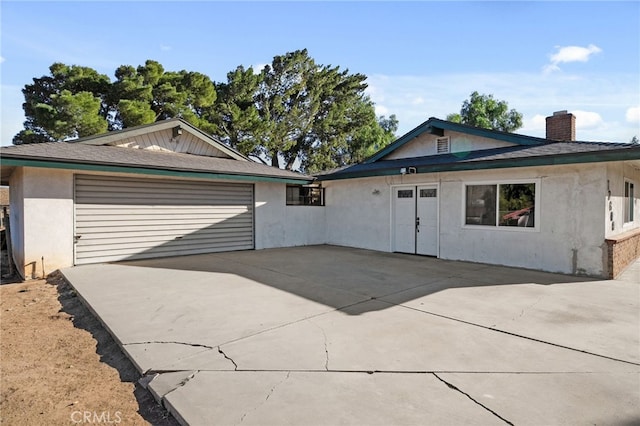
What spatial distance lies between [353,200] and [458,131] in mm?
4184

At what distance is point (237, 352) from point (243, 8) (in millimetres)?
9113

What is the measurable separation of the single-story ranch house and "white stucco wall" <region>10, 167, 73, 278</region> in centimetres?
2

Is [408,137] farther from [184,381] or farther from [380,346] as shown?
[184,381]

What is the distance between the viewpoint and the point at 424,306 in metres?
5.25

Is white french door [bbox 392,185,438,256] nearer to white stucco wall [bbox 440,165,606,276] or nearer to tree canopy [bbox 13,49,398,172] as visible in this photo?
white stucco wall [bbox 440,165,606,276]

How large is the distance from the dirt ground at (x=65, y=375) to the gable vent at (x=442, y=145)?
33.2 ft

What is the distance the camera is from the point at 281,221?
1257cm

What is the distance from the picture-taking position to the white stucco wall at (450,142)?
10.1 metres

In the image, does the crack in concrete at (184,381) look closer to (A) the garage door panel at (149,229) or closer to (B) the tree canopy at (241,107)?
(A) the garage door panel at (149,229)

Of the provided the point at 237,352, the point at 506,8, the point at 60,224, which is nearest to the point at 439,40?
the point at 506,8

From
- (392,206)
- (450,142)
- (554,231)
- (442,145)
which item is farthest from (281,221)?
(554,231)

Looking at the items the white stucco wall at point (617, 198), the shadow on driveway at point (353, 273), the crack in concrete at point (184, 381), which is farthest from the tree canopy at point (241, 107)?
the crack in concrete at point (184, 381)

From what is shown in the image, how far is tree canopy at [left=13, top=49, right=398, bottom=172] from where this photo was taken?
18.8 meters

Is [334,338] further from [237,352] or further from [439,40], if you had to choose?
[439,40]
